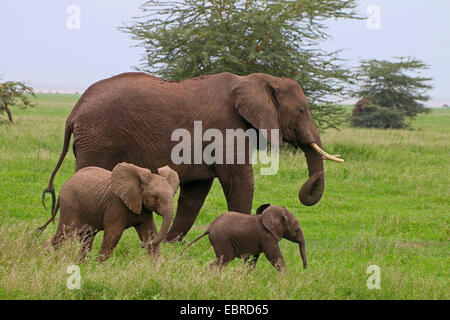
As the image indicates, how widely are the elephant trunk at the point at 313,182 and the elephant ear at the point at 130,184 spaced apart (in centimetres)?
254

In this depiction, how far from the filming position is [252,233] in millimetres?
6602

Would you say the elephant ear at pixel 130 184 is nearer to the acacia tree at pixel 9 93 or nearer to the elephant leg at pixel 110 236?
the elephant leg at pixel 110 236

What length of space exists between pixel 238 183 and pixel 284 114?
1135mm

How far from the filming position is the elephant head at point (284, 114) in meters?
8.00

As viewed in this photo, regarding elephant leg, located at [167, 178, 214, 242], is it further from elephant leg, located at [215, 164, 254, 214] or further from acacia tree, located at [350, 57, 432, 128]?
→ acacia tree, located at [350, 57, 432, 128]

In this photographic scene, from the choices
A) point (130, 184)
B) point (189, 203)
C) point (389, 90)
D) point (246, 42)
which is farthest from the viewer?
point (389, 90)

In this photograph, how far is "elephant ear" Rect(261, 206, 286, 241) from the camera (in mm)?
6520

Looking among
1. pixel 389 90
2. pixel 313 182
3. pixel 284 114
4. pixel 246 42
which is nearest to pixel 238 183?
pixel 313 182

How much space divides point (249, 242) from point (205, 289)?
1227 millimetres

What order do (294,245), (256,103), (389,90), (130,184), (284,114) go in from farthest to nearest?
(389,90) → (294,245) → (284,114) → (256,103) → (130,184)

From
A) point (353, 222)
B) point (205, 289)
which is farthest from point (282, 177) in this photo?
point (205, 289)

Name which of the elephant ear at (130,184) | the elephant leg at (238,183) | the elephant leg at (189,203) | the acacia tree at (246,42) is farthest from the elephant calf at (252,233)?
the acacia tree at (246,42)

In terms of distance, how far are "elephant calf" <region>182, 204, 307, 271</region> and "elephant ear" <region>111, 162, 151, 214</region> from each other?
87 cm

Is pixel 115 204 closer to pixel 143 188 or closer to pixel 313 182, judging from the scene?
pixel 143 188
